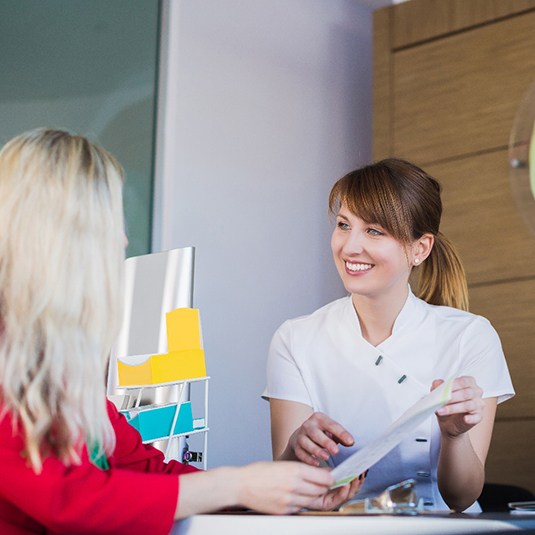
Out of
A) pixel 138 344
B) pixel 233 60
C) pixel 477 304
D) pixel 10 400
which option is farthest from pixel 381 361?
pixel 233 60

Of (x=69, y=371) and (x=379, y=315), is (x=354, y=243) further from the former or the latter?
(x=69, y=371)

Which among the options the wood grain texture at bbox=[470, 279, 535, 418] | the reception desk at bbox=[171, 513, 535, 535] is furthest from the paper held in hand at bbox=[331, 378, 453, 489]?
the wood grain texture at bbox=[470, 279, 535, 418]

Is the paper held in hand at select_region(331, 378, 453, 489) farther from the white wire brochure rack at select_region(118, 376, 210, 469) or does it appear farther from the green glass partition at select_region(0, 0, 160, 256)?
the green glass partition at select_region(0, 0, 160, 256)

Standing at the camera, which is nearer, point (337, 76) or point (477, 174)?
point (477, 174)

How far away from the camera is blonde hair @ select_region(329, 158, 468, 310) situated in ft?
6.35

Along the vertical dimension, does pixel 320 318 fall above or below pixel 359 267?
below

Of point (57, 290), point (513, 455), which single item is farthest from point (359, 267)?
point (513, 455)

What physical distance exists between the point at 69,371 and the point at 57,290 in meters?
0.09

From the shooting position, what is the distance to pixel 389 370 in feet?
6.18

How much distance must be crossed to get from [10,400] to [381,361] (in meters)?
1.07

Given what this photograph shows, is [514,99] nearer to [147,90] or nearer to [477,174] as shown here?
[477,174]

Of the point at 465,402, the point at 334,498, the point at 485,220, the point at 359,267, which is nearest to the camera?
the point at 334,498

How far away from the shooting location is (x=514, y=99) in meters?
3.34

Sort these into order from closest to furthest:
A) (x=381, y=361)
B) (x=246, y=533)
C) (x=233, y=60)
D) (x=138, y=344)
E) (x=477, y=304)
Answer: (x=246, y=533)
(x=381, y=361)
(x=138, y=344)
(x=477, y=304)
(x=233, y=60)
